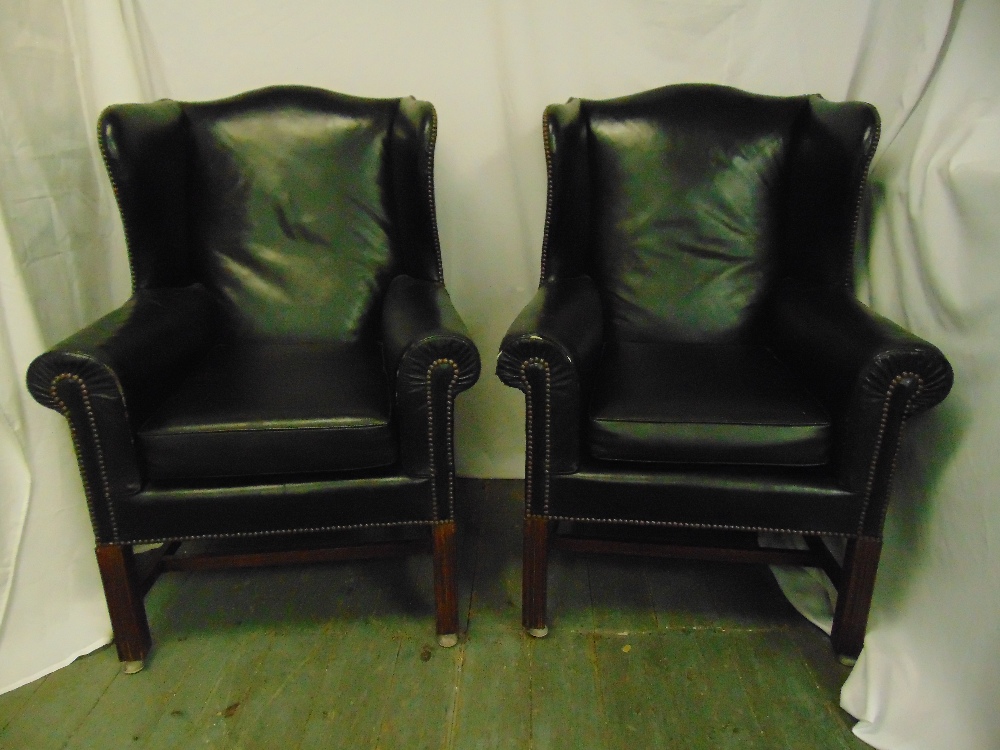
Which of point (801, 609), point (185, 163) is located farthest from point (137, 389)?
point (801, 609)

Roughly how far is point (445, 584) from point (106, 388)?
29.5 inches

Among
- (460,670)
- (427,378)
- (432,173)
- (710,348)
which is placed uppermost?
(432,173)

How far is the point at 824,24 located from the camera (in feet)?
6.13

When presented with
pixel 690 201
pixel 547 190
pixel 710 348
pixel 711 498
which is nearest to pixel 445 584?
pixel 711 498

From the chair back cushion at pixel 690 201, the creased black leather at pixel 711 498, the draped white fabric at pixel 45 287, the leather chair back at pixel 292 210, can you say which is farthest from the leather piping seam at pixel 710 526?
the draped white fabric at pixel 45 287

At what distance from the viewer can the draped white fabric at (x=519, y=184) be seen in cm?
140

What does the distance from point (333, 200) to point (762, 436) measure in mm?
1144

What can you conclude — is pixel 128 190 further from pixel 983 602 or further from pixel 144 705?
pixel 983 602

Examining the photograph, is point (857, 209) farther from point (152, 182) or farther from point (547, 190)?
point (152, 182)

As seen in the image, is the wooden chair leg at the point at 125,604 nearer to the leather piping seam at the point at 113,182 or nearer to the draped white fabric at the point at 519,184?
the draped white fabric at the point at 519,184

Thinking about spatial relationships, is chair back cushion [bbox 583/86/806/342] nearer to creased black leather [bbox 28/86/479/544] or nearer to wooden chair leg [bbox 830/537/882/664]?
creased black leather [bbox 28/86/479/544]

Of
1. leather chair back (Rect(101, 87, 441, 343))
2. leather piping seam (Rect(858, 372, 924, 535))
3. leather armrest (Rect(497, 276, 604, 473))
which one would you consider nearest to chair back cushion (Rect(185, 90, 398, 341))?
leather chair back (Rect(101, 87, 441, 343))

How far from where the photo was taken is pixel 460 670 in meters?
1.54

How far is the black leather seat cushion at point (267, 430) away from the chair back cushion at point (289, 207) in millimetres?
360
